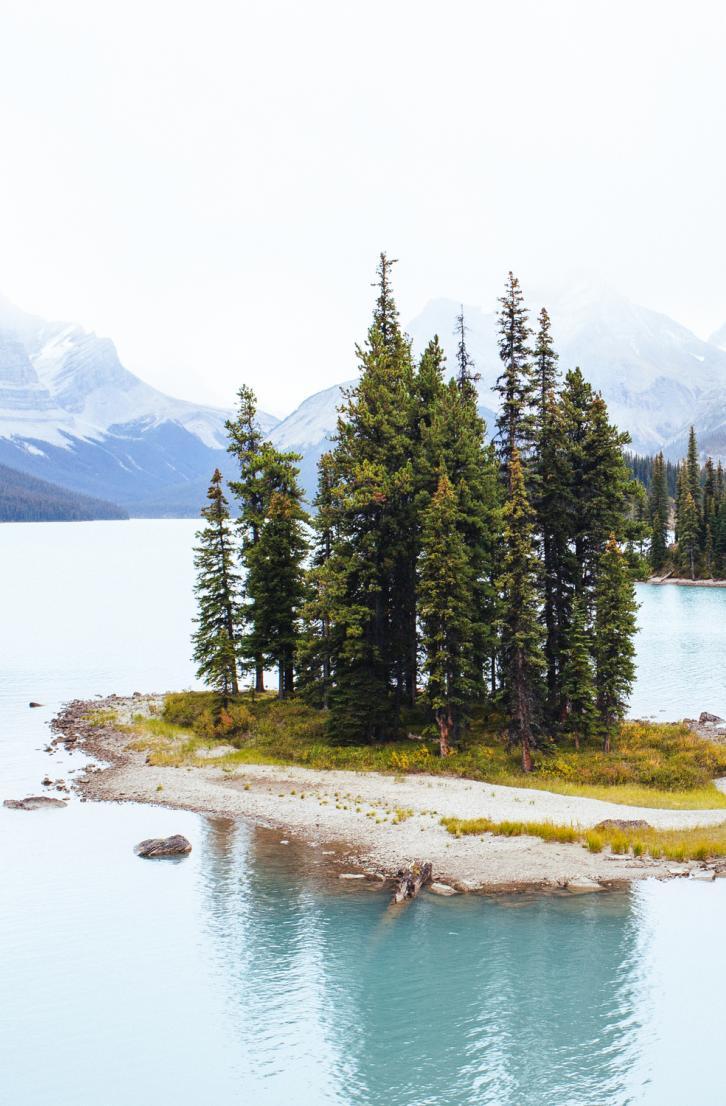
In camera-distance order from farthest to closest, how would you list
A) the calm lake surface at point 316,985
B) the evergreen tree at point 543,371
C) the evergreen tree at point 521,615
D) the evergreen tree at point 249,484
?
1. the evergreen tree at point 249,484
2. the evergreen tree at point 543,371
3. the evergreen tree at point 521,615
4. the calm lake surface at point 316,985

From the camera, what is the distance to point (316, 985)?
77.0 feet

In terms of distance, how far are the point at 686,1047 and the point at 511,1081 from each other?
16.1 feet

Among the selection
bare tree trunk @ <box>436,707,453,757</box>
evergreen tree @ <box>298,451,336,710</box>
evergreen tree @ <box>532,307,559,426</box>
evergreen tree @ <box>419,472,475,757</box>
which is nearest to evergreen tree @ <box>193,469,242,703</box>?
evergreen tree @ <box>298,451,336,710</box>

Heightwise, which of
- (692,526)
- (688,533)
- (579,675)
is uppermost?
(692,526)

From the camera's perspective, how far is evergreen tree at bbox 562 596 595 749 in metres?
41.5

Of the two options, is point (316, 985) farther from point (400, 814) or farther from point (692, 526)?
point (692, 526)

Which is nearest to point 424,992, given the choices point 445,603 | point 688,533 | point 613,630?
point 445,603

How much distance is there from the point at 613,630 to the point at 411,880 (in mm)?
18567

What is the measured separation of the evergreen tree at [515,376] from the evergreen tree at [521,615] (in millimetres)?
3903

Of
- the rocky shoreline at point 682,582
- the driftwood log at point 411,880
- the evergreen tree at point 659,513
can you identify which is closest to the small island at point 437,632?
the driftwood log at point 411,880

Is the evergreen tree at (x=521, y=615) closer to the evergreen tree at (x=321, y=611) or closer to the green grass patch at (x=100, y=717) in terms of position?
the evergreen tree at (x=321, y=611)

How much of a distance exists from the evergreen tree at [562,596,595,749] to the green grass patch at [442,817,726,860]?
10418 millimetres

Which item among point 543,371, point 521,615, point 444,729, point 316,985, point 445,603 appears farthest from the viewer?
point 543,371

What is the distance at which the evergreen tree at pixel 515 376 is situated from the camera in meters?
44.1
